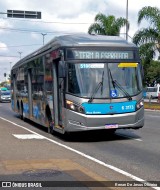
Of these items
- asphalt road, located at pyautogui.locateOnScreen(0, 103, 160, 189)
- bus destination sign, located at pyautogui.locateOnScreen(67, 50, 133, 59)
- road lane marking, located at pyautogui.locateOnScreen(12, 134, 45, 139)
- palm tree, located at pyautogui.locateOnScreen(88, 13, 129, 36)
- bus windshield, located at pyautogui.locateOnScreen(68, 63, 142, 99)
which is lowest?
road lane marking, located at pyautogui.locateOnScreen(12, 134, 45, 139)

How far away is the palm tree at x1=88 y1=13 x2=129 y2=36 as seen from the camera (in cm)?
4825

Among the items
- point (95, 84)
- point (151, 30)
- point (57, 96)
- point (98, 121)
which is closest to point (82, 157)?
point (98, 121)

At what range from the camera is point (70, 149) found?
12.0m

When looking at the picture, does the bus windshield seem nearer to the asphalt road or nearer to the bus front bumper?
the bus front bumper

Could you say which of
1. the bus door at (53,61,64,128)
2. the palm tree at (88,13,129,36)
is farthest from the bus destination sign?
the palm tree at (88,13,129,36)

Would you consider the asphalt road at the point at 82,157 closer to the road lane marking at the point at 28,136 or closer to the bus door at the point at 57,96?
the road lane marking at the point at 28,136

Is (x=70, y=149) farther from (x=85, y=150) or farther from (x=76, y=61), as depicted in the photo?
(x=76, y=61)

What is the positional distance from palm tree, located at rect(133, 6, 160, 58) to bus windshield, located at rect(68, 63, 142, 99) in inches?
1063

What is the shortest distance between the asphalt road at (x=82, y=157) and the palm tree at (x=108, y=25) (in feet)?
111

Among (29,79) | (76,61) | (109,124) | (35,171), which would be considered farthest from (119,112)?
(29,79)

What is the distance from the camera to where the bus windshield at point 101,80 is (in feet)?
43.0

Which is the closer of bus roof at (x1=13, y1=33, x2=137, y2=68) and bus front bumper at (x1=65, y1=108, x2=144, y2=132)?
bus front bumper at (x1=65, y1=108, x2=144, y2=132)

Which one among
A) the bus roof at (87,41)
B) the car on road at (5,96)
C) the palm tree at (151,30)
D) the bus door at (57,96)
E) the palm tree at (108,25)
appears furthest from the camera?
the car on road at (5,96)

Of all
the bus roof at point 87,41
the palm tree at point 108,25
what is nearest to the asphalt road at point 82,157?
the bus roof at point 87,41
